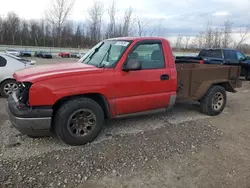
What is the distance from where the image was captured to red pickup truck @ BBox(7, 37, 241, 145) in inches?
143

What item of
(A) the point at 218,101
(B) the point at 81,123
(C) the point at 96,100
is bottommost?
(B) the point at 81,123

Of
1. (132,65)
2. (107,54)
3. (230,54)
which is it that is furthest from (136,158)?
(230,54)

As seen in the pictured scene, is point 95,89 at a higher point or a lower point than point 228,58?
lower

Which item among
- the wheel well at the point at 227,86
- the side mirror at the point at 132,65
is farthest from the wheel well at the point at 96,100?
the wheel well at the point at 227,86

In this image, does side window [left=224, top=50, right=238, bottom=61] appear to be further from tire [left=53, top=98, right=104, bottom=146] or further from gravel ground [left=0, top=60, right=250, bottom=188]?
tire [left=53, top=98, right=104, bottom=146]

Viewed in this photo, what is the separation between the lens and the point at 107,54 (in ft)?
14.7

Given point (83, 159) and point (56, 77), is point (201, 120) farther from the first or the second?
point (56, 77)

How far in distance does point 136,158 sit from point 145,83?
4.65 feet

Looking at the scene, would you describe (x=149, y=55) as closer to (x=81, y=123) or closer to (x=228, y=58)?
(x=81, y=123)

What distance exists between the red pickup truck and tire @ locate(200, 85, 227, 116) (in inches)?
32.8

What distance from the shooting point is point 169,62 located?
4742mm

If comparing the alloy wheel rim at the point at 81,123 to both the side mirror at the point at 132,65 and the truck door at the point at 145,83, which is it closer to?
the truck door at the point at 145,83

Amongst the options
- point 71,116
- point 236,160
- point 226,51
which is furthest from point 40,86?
point 226,51

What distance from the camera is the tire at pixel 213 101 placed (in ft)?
19.0
